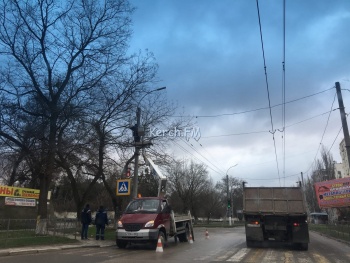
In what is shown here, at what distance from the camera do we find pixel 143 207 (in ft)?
53.1

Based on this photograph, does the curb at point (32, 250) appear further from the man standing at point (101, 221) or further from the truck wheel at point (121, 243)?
the man standing at point (101, 221)

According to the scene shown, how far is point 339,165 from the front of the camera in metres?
92.5

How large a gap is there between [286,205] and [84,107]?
1199cm

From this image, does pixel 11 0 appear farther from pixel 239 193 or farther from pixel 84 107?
pixel 239 193

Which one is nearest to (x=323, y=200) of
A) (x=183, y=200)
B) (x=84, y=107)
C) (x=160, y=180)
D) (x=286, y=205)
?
(x=286, y=205)

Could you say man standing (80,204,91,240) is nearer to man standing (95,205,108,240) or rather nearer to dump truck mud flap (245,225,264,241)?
man standing (95,205,108,240)

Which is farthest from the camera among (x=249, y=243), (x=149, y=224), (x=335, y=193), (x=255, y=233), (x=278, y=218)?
(x=335, y=193)

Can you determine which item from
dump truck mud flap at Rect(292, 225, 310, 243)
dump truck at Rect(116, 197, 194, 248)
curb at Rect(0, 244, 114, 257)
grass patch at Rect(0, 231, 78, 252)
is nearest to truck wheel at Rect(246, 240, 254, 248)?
dump truck mud flap at Rect(292, 225, 310, 243)

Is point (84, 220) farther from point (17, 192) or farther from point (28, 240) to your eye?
point (17, 192)

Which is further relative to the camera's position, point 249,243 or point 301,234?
point 249,243

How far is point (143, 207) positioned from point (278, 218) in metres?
6.21

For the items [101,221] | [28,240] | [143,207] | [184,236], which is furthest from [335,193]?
[28,240]

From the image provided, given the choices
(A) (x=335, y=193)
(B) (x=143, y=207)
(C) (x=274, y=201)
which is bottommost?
(B) (x=143, y=207)

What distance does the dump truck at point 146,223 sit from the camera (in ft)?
48.3
